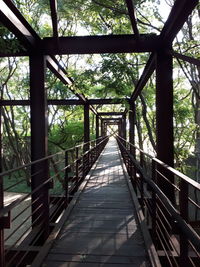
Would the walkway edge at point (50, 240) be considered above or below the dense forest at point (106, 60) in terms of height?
below

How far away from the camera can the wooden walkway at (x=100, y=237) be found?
2.85m

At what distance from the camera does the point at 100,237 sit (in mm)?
3475

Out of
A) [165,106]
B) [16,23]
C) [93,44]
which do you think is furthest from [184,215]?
[93,44]

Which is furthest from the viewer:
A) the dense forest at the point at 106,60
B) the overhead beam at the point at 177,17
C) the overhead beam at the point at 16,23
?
the dense forest at the point at 106,60

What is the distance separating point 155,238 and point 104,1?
5.67 m

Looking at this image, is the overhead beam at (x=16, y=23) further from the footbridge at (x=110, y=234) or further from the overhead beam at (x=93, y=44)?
the footbridge at (x=110, y=234)

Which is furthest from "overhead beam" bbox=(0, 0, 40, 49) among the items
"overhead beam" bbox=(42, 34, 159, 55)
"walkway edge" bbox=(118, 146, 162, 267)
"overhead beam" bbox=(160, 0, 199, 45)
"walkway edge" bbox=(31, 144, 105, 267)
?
"walkway edge" bbox=(118, 146, 162, 267)

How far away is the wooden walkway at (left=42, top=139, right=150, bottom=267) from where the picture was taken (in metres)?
2.85

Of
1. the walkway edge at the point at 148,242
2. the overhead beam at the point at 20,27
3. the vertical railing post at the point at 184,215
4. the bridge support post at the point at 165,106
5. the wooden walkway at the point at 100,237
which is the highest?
the overhead beam at the point at 20,27

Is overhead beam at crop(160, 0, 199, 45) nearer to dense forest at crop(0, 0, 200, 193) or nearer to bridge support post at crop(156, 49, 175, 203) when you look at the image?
bridge support post at crop(156, 49, 175, 203)

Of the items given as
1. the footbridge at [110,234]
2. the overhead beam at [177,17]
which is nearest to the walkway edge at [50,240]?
the footbridge at [110,234]

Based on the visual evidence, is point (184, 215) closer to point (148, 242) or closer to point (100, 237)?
point (148, 242)

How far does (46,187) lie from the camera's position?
12.5 ft

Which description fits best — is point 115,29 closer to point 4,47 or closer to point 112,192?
point 4,47
